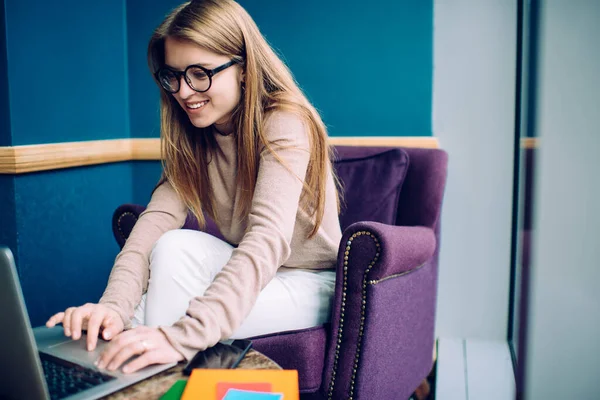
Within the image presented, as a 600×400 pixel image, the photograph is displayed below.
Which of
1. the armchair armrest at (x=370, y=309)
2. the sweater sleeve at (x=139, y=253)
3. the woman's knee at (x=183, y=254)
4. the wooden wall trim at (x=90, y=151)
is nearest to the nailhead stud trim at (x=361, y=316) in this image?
the armchair armrest at (x=370, y=309)

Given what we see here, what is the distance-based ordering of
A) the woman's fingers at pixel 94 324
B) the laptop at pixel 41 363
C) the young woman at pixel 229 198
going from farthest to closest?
1. the young woman at pixel 229 198
2. the woman's fingers at pixel 94 324
3. the laptop at pixel 41 363

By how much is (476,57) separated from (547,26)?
70.7 inches

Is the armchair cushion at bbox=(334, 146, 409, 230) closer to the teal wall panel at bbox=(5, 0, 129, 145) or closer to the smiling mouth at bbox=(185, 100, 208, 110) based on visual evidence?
the smiling mouth at bbox=(185, 100, 208, 110)

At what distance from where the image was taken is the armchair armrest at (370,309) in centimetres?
134

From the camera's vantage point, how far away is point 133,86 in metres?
2.52

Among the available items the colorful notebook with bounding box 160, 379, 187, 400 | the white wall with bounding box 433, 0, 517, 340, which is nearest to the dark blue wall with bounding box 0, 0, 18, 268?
the colorful notebook with bounding box 160, 379, 187, 400

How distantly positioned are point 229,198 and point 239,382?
840 millimetres

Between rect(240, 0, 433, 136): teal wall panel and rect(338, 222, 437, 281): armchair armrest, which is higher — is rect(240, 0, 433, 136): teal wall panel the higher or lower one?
the higher one

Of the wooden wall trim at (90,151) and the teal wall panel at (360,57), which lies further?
the teal wall panel at (360,57)

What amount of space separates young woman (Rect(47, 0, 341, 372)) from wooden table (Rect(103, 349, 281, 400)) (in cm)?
15

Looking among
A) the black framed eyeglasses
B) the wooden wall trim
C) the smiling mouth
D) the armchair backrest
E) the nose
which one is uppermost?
the black framed eyeglasses

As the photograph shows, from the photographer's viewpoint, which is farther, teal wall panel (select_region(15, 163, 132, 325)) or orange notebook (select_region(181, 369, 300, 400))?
teal wall panel (select_region(15, 163, 132, 325))

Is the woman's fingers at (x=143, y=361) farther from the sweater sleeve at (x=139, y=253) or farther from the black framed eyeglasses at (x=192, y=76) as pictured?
the black framed eyeglasses at (x=192, y=76)

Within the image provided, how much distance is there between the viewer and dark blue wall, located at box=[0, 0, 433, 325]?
75.4 inches
